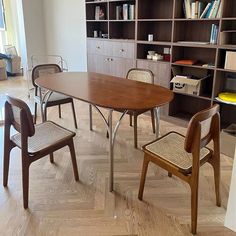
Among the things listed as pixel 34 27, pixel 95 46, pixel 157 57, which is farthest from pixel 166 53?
pixel 34 27

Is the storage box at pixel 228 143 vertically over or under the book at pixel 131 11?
under

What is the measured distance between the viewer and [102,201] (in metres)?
1.96

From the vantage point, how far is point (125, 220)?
177 cm

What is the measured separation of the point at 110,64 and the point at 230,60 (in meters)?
1.88

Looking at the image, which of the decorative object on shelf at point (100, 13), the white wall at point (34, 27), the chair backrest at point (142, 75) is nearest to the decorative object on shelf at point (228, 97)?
the chair backrest at point (142, 75)

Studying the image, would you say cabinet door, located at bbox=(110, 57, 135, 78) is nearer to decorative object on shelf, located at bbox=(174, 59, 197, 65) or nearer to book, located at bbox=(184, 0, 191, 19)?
decorative object on shelf, located at bbox=(174, 59, 197, 65)

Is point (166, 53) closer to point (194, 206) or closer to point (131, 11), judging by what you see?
point (131, 11)

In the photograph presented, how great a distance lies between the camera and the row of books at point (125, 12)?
3.63 meters

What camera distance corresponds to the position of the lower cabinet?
3791 millimetres

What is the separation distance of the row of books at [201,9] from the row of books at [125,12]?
0.82 metres

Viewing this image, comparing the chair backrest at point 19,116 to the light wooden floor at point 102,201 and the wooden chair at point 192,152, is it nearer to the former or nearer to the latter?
the light wooden floor at point 102,201

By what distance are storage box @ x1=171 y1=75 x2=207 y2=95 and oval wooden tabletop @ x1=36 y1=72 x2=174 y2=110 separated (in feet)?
2.91

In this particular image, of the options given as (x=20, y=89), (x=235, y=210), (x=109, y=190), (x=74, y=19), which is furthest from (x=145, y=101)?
(x=20, y=89)

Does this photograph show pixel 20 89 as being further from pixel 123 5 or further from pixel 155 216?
pixel 155 216
